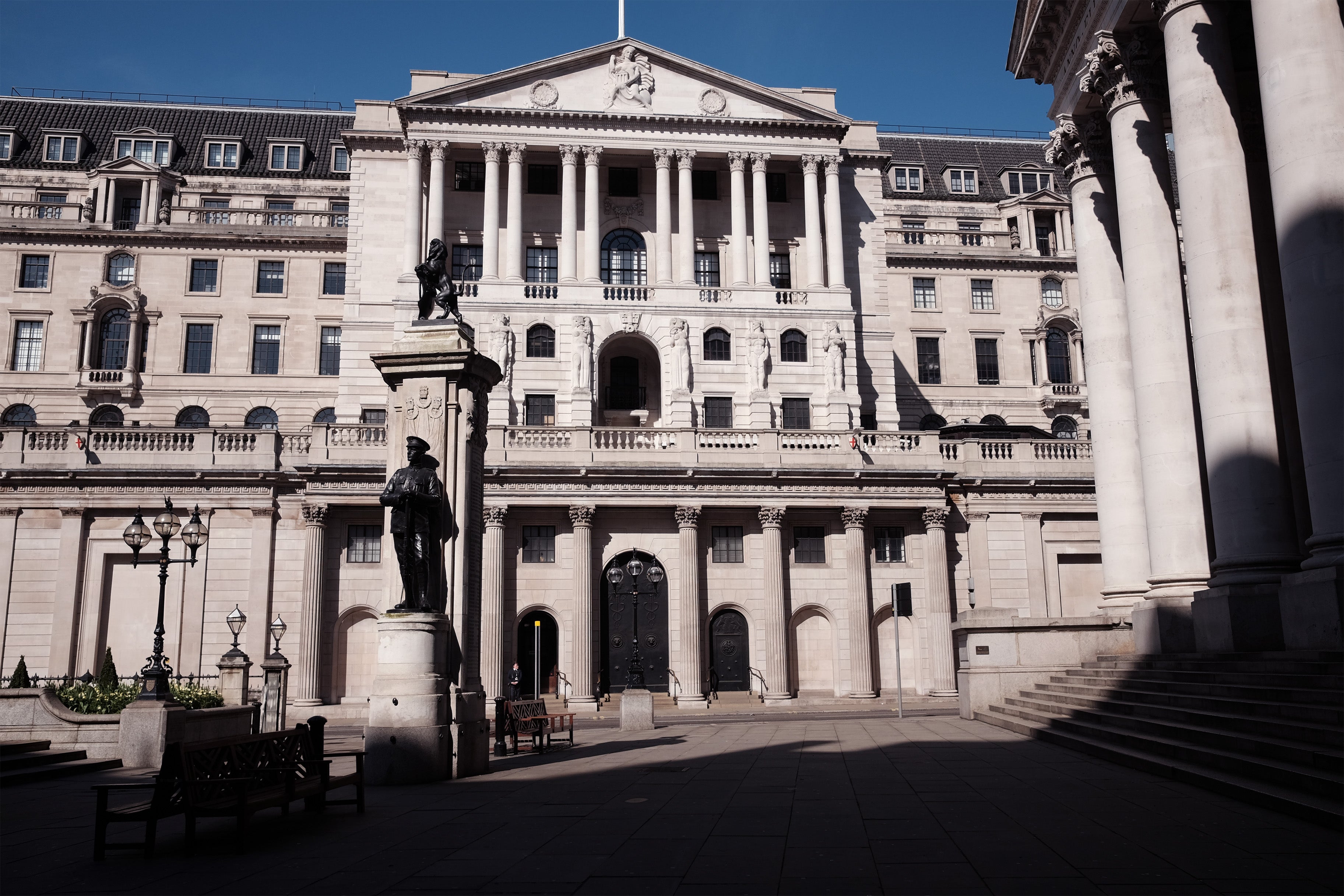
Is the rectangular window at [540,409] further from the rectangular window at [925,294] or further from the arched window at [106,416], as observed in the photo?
the rectangular window at [925,294]

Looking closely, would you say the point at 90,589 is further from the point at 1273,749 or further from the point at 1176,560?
the point at 1273,749

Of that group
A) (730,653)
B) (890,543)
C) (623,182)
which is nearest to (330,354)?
(623,182)

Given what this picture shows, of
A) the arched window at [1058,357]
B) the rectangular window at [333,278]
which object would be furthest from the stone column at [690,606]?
the arched window at [1058,357]

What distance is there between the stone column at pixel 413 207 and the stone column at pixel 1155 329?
3338 cm

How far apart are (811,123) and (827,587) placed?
2311 cm

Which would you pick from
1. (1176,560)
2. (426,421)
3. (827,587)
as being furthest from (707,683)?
(426,421)

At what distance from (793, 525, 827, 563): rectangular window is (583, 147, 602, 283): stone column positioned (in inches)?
606

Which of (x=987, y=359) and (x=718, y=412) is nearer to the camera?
(x=718, y=412)

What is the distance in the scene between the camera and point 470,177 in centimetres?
5306

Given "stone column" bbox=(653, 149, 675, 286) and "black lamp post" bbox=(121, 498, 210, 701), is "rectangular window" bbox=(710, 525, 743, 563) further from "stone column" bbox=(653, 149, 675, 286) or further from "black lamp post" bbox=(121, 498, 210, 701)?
"black lamp post" bbox=(121, 498, 210, 701)

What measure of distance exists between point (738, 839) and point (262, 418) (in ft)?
169

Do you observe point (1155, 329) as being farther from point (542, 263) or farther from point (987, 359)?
point (987, 359)

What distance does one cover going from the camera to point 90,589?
40750 millimetres

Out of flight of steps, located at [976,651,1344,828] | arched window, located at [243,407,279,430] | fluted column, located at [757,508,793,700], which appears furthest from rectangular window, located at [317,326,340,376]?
flight of steps, located at [976,651,1344,828]
